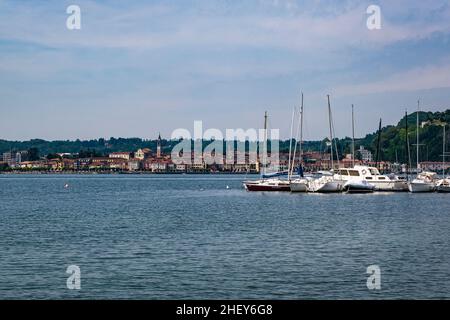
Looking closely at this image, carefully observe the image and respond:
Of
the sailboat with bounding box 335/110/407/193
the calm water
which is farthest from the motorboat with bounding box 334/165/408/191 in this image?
the calm water

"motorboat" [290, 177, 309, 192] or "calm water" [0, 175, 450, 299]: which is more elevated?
"motorboat" [290, 177, 309, 192]

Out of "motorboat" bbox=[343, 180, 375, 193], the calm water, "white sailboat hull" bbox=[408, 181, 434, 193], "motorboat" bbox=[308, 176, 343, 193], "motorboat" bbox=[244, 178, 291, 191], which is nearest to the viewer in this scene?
the calm water

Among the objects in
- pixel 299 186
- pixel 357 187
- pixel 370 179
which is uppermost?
pixel 370 179

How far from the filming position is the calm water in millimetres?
23422

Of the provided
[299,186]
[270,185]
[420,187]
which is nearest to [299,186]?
[299,186]

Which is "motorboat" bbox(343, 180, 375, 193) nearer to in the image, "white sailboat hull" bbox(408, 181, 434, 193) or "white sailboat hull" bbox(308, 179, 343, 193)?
"white sailboat hull" bbox(308, 179, 343, 193)

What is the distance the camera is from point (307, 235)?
3962cm

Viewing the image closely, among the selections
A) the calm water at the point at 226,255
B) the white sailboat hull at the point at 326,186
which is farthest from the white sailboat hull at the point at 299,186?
the calm water at the point at 226,255

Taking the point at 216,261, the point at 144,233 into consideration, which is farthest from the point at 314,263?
the point at 144,233

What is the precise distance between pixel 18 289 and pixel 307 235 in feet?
63.6

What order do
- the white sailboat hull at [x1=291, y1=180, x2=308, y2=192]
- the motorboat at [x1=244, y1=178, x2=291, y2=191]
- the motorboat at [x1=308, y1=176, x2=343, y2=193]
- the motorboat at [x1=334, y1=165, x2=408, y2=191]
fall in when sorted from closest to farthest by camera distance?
the motorboat at [x1=308, y1=176, x2=343, y2=193], the white sailboat hull at [x1=291, y1=180, x2=308, y2=192], the motorboat at [x1=334, y1=165, x2=408, y2=191], the motorboat at [x1=244, y1=178, x2=291, y2=191]

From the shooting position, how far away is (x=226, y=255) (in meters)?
31.0

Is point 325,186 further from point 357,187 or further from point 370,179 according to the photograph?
point 370,179
